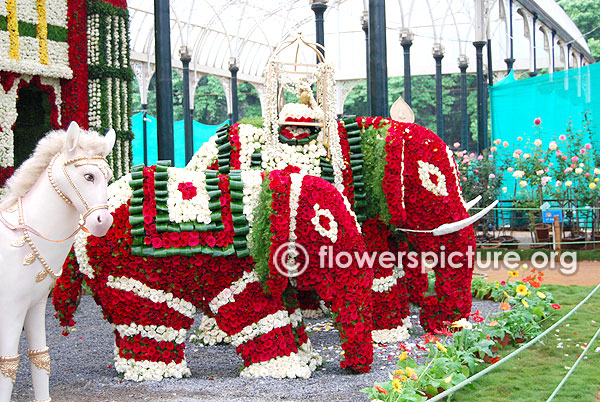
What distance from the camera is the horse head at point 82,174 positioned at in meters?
3.84

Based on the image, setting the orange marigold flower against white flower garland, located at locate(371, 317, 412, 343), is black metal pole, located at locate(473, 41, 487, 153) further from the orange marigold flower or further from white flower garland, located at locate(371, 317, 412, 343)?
the orange marigold flower

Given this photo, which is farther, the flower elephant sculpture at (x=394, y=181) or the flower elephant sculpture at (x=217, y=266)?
the flower elephant sculpture at (x=394, y=181)

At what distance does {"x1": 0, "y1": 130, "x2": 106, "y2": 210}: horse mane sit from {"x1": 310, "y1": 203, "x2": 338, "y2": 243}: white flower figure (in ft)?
5.21

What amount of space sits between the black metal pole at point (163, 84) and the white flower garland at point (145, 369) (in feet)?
10.0

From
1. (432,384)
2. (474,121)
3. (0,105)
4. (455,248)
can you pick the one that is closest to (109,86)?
(0,105)

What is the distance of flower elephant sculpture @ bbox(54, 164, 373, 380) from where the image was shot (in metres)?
4.84

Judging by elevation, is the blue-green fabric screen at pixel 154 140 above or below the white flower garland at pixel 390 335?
above

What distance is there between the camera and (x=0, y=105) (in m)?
10.1

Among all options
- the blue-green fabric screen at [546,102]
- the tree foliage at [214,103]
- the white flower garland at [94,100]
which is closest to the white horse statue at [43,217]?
the white flower garland at [94,100]

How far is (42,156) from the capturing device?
159 inches

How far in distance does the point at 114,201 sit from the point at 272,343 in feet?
4.89

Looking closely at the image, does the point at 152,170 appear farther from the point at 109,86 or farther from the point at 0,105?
the point at 109,86

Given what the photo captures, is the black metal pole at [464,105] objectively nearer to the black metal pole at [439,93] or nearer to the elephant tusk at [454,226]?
the black metal pole at [439,93]

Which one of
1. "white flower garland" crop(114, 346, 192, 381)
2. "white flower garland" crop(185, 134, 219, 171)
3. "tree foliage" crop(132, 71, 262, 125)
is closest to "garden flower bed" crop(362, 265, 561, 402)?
"white flower garland" crop(114, 346, 192, 381)
